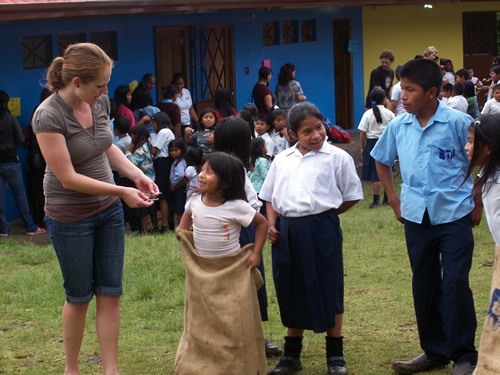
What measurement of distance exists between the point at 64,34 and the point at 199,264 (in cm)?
1006

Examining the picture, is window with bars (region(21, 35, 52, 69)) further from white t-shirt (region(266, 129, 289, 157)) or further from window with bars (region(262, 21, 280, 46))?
window with bars (region(262, 21, 280, 46))

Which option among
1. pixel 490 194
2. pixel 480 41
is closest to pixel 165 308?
pixel 490 194

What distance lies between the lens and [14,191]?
13094 mm

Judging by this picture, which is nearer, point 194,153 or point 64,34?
point 194,153

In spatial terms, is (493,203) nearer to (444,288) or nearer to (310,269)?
(444,288)

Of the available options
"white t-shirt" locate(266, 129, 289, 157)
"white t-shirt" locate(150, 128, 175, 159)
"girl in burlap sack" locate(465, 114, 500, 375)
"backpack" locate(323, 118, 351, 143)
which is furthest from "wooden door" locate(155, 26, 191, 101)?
"girl in burlap sack" locate(465, 114, 500, 375)

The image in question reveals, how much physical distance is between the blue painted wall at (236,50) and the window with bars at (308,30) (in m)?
0.11

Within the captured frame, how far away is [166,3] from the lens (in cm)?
1441

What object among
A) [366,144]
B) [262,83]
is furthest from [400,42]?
[366,144]

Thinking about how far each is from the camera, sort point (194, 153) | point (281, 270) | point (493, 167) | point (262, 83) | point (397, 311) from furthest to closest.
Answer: point (262, 83) → point (194, 153) → point (397, 311) → point (281, 270) → point (493, 167)

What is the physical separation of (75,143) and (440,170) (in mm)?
1967

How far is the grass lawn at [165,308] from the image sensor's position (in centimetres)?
624

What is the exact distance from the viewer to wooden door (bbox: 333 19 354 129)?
22703 mm

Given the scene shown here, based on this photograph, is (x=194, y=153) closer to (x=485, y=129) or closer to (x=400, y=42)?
(x=485, y=129)
